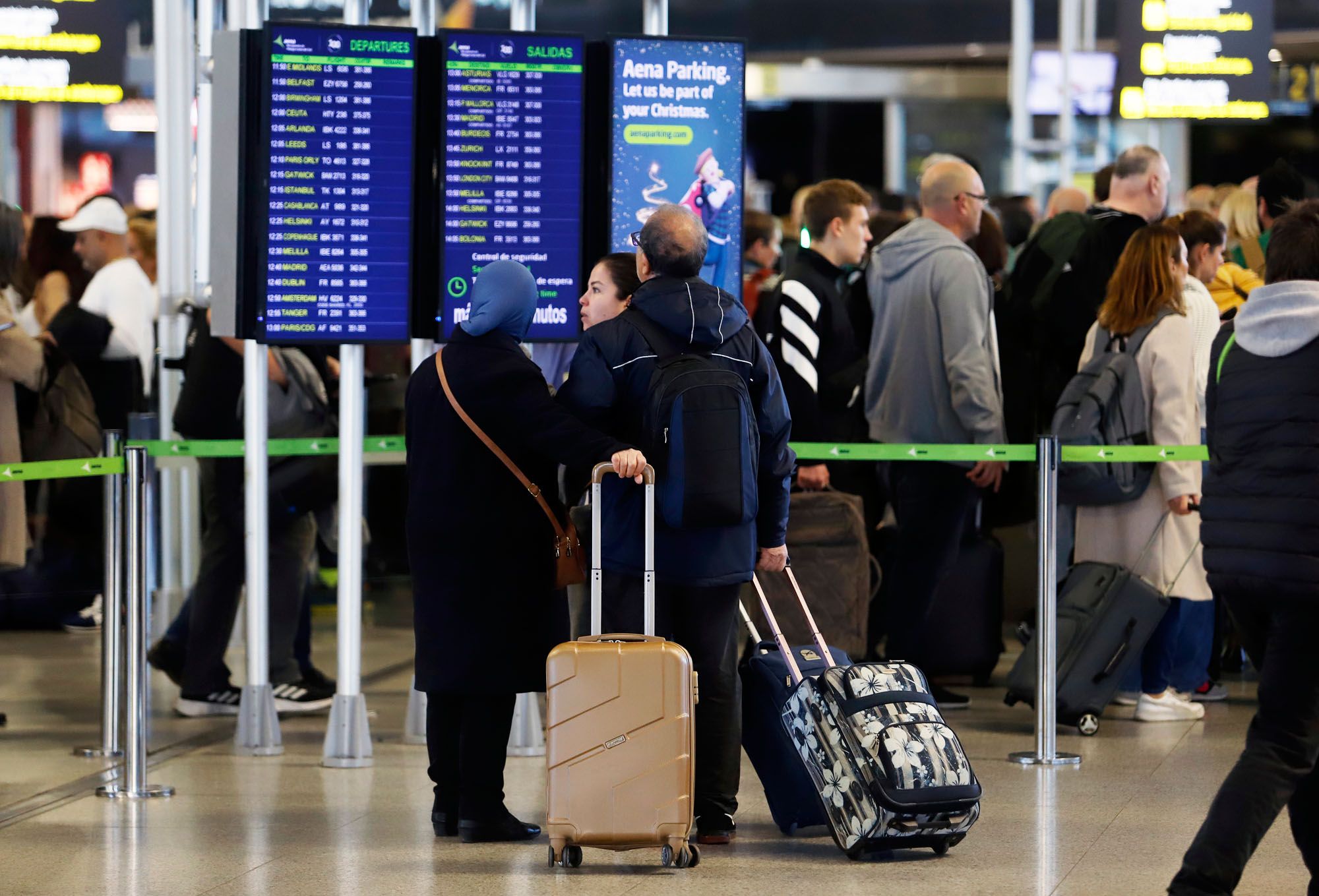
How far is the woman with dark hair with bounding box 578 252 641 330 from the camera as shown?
5.24 metres

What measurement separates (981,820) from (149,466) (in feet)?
9.22

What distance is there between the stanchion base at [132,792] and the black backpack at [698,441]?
75.7 inches

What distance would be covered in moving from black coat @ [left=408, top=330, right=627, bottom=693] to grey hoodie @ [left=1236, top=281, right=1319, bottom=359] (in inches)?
68.6

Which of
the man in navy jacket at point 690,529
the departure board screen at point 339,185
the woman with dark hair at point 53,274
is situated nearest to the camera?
the man in navy jacket at point 690,529

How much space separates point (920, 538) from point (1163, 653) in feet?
3.17

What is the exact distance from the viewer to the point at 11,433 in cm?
656

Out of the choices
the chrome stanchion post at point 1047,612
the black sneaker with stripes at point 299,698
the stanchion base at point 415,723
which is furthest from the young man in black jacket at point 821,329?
the black sneaker with stripes at point 299,698

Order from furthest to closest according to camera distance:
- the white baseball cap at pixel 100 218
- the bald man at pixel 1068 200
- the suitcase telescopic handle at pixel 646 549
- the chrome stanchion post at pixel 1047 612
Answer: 1. the bald man at pixel 1068 200
2. the white baseball cap at pixel 100 218
3. the chrome stanchion post at pixel 1047 612
4. the suitcase telescopic handle at pixel 646 549

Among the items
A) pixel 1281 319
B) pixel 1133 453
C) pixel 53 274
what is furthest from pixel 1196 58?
pixel 1281 319

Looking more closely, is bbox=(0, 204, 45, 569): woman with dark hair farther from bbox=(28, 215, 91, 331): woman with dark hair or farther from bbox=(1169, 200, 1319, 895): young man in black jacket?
bbox=(1169, 200, 1319, 895): young man in black jacket

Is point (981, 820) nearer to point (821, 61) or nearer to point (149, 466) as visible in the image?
point (149, 466)

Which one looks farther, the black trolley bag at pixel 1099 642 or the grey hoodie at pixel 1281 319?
the black trolley bag at pixel 1099 642

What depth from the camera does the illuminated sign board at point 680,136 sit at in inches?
245

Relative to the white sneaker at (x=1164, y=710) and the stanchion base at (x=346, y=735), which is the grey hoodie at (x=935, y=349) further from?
the stanchion base at (x=346, y=735)
